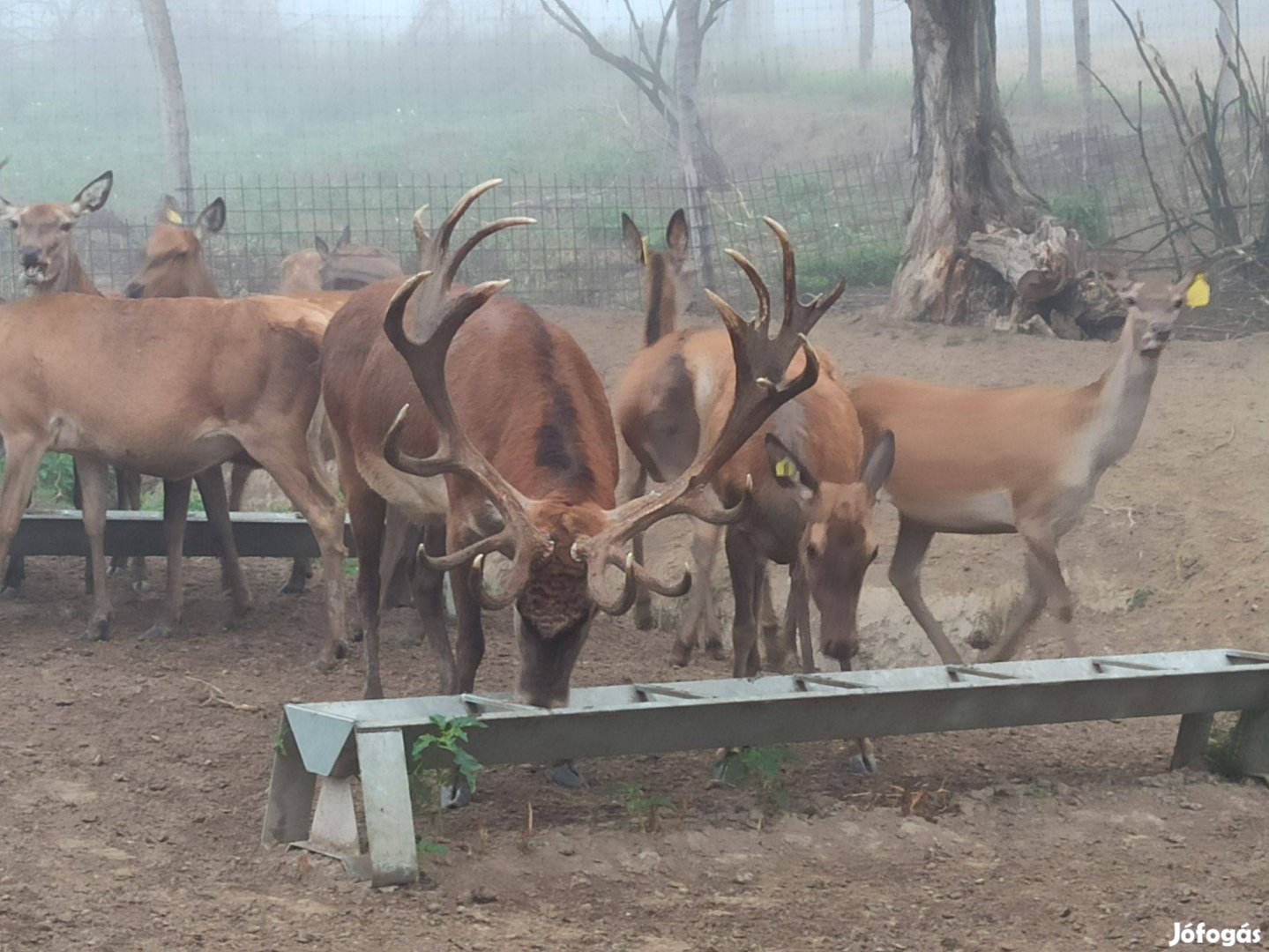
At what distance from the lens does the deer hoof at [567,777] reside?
5.55m

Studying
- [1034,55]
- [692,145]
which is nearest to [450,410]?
[692,145]

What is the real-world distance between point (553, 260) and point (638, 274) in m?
1.16

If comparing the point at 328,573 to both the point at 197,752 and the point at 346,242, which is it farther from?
the point at 346,242

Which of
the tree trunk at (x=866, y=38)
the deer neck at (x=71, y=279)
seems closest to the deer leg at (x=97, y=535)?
the deer neck at (x=71, y=279)

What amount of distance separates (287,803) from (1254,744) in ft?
10.6

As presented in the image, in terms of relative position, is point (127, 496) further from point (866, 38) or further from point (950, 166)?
point (866, 38)

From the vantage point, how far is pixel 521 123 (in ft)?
Answer: 106

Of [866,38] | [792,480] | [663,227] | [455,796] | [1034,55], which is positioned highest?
[866,38]

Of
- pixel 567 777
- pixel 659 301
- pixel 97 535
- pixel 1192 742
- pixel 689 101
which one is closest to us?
pixel 567 777

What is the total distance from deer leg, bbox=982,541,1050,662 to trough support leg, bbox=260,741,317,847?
3766 millimetres

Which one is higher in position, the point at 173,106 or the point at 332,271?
the point at 173,106

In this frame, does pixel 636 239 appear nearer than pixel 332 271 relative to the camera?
Yes

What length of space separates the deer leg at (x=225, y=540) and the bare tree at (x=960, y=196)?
21.4ft

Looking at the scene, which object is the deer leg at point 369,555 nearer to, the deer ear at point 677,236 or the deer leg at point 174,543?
the deer leg at point 174,543
